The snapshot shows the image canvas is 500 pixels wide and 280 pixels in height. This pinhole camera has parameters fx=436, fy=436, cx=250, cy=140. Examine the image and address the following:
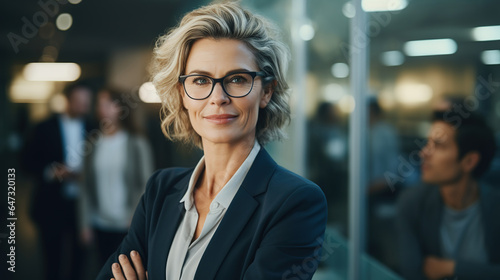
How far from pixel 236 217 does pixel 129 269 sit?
0.36 meters

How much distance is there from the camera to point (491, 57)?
1.83 m

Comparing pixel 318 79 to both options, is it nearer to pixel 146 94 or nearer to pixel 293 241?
pixel 146 94

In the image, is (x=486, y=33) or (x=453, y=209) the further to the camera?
(x=453, y=209)

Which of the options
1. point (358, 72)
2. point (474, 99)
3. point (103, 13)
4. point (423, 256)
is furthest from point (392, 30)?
point (103, 13)

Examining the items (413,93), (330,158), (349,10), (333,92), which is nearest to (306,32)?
(333,92)

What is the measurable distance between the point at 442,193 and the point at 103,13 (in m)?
2.96

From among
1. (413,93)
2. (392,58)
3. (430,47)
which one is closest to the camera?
(430,47)

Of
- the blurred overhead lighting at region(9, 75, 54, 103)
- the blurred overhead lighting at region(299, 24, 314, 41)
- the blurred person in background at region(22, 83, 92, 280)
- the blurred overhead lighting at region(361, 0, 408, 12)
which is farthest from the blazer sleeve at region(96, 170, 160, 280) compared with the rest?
the blurred overhead lighting at region(299, 24, 314, 41)

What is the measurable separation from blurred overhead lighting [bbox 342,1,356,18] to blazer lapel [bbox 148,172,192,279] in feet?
7.00

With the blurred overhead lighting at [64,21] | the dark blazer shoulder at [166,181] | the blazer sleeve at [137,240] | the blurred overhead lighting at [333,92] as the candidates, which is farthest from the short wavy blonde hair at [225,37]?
the blurred overhead lighting at [64,21]

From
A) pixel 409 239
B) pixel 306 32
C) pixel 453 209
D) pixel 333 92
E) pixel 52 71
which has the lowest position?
pixel 409 239

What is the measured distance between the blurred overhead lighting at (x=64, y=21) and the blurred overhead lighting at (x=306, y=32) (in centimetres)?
200

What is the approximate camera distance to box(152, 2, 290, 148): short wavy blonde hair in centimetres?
104

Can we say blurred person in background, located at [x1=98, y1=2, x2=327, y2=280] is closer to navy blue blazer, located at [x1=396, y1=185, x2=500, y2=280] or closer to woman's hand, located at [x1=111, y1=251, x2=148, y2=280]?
woman's hand, located at [x1=111, y1=251, x2=148, y2=280]
